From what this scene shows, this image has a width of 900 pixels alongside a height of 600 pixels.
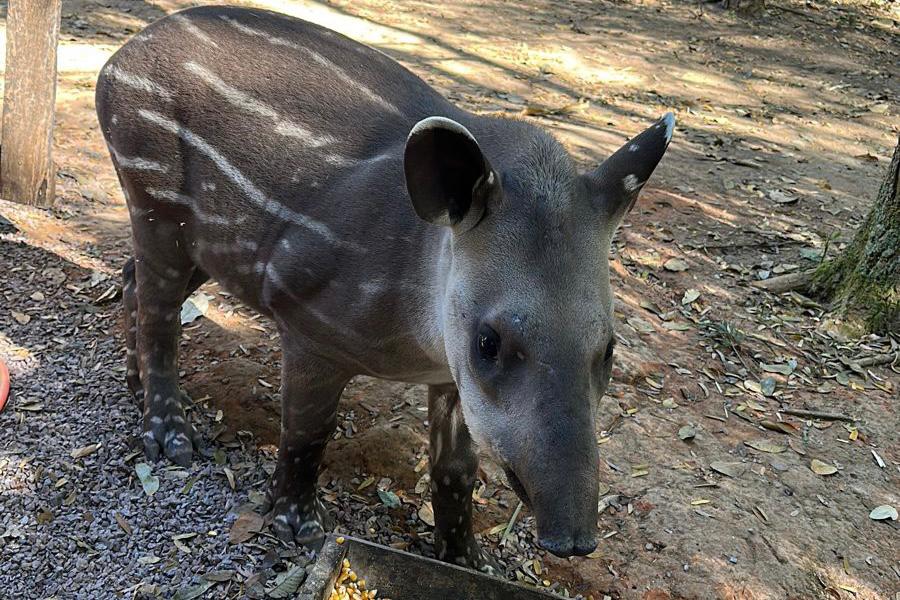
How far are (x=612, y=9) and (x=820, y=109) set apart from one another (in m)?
4.03

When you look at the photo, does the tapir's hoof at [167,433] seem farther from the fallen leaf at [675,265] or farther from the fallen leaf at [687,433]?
the fallen leaf at [675,265]

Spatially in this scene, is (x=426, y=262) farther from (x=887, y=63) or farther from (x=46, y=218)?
Result: (x=887, y=63)

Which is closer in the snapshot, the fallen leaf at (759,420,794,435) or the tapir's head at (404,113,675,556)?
the tapir's head at (404,113,675,556)

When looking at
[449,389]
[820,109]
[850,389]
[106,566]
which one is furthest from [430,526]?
[820,109]

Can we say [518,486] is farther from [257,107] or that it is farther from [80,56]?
[80,56]

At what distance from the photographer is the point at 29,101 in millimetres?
5543

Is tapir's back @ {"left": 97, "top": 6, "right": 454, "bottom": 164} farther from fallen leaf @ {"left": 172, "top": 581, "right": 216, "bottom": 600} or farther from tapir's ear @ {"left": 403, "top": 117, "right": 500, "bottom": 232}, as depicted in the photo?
fallen leaf @ {"left": 172, "top": 581, "right": 216, "bottom": 600}

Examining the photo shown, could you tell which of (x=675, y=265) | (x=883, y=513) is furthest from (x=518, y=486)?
(x=675, y=265)

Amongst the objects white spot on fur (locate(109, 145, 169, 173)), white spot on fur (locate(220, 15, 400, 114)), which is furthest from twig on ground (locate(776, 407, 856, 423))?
white spot on fur (locate(109, 145, 169, 173))

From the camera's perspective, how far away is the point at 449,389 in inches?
137

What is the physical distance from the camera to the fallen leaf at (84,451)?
391 cm

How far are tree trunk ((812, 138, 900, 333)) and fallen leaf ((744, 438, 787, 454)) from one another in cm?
145

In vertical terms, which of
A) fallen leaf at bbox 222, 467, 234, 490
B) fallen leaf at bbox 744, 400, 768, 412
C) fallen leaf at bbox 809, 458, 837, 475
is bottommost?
fallen leaf at bbox 222, 467, 234, 490

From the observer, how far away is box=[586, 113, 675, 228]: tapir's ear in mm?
2826
